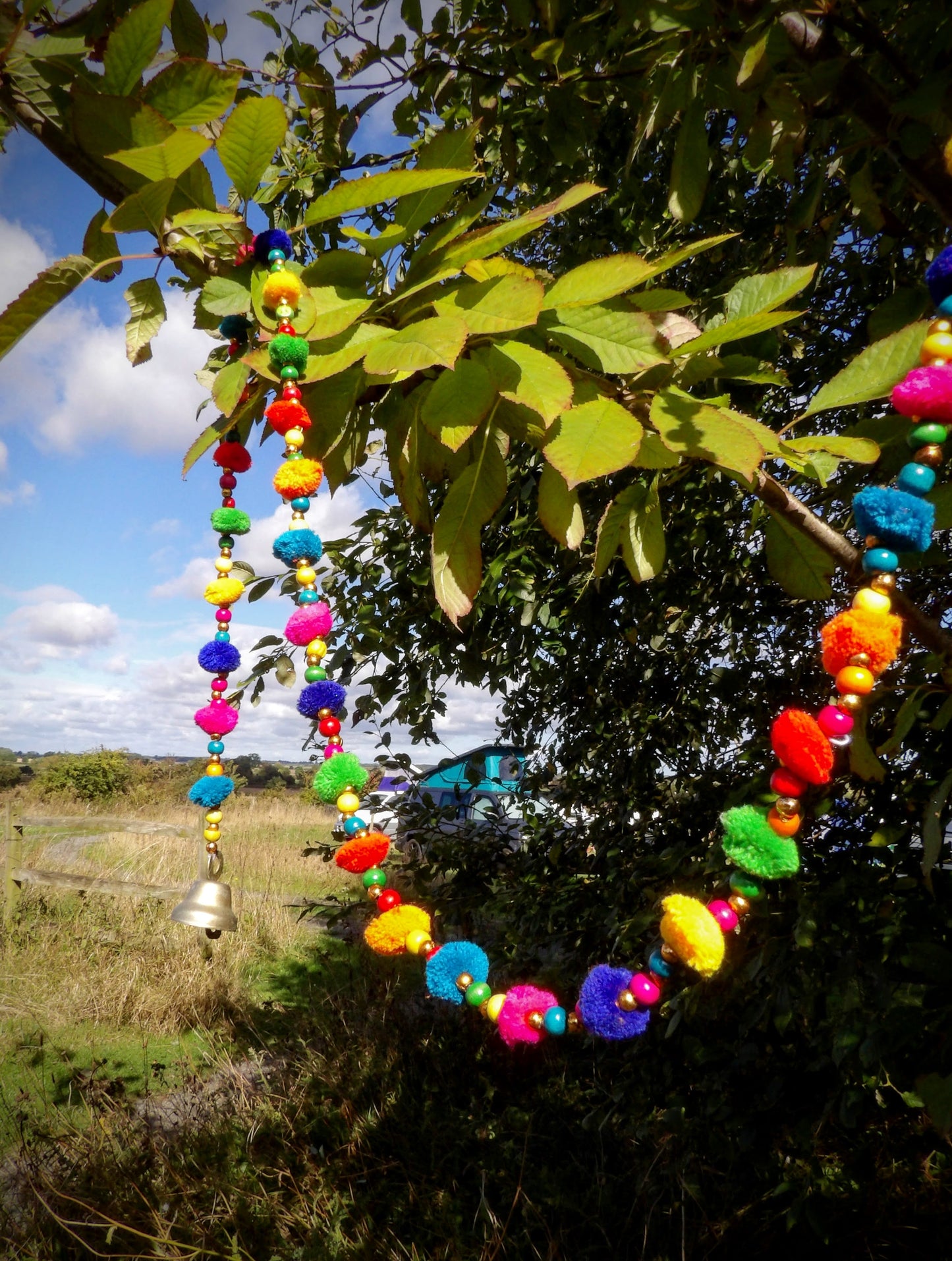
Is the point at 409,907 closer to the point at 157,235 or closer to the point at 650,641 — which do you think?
the point at 157,235

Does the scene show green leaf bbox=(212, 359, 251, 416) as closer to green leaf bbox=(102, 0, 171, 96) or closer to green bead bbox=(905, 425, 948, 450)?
green leaf bbox=(102, 0, 171, 96)

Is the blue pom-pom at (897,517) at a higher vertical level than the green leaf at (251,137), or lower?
lower

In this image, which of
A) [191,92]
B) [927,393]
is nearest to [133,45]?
[191,92]

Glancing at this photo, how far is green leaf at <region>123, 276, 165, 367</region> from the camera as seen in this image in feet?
3.01

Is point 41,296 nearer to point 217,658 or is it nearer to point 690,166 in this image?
point 217,658

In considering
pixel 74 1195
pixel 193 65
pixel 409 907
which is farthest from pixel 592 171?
pixel 74 1195

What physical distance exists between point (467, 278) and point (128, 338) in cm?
44

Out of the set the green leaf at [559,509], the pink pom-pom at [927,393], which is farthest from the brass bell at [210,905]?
the pink pom-pom at [927,393]

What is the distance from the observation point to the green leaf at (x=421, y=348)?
71cm

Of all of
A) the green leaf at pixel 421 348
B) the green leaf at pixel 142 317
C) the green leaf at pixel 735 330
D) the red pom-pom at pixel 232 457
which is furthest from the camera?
the red pom-pom at pixel 232 457

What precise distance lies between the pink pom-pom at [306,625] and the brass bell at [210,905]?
37cm

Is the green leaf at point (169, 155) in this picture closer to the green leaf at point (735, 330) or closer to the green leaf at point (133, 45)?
the green leaf at point (133, 45)

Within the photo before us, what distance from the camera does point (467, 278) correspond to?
1010 mm

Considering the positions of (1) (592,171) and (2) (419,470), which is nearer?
(2) (419,470)
